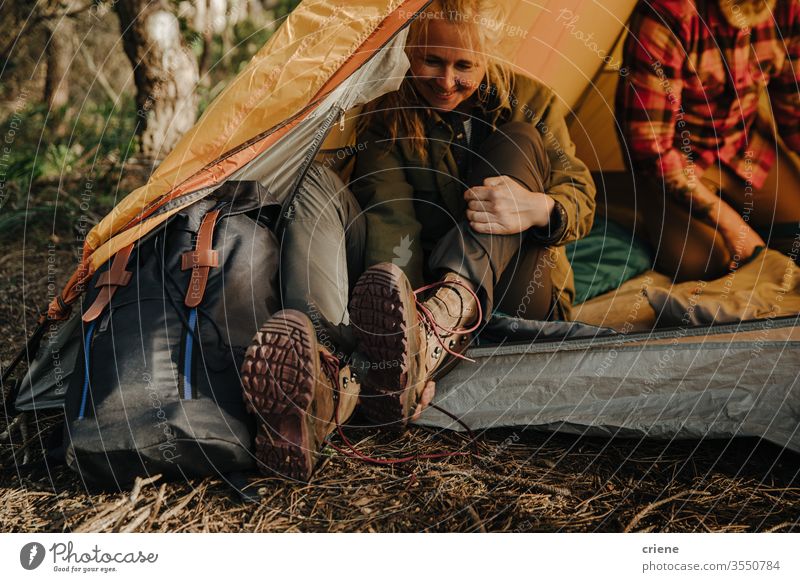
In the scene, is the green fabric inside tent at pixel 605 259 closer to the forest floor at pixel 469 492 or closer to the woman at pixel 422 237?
the woman at pixel 422 237

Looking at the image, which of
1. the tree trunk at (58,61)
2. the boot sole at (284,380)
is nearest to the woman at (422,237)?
the boot sole at (284,380)

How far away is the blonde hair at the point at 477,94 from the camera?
2.26 meters

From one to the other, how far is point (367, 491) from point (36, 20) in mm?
4950

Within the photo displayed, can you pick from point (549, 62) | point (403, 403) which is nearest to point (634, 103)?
point (549, 62)

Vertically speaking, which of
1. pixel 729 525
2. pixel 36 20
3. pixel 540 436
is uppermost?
pixel 36 20

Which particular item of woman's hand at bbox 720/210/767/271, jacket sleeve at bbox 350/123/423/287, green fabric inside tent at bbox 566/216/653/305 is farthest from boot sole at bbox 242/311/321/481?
woman's hand at bbox 720/210/767/271

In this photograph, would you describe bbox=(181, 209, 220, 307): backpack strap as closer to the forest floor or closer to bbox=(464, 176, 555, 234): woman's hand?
the forest floor

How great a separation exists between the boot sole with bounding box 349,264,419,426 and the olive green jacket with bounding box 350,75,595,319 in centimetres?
54

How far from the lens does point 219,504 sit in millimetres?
1716

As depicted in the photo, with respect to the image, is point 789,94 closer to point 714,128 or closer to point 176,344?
point 714,128

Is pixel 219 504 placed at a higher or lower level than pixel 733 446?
higher

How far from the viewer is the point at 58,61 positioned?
6.29 metres

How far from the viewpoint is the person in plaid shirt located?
95.3 inches

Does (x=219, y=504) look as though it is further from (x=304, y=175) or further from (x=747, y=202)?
(x=747, y=202)
